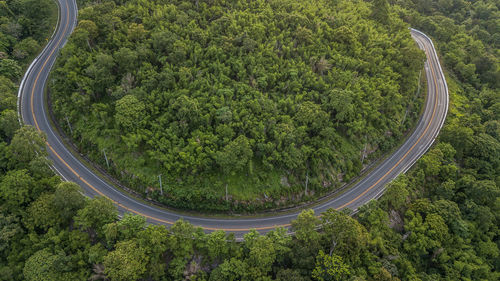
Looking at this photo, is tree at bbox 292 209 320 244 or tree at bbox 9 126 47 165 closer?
tree at bbox 292 209 320 244

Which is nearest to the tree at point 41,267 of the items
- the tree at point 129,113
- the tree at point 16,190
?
the tree at point 16,190

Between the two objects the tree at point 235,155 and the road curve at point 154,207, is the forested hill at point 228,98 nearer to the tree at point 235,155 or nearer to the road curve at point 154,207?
the tree at point 235,155

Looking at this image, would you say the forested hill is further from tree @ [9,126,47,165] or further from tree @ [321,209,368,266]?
tree @ [321,209,368,266]

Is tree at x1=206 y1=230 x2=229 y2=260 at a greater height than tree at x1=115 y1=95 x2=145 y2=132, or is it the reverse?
tree at x1=115 y1=95 x2=145 y2=132

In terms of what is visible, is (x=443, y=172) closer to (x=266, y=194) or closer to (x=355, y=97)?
(x=355, y=97)

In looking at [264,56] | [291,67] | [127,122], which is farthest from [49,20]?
[291,67]

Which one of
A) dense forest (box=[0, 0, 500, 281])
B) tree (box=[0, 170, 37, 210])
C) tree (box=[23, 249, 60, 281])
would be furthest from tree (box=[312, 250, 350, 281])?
tree (box=[0, 170, 37, 210])
